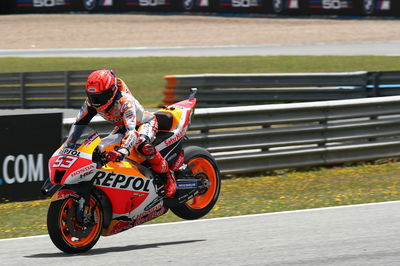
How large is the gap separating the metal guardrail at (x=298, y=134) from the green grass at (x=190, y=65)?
1158cm

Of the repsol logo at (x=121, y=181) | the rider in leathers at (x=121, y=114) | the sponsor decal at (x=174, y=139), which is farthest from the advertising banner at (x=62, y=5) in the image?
the repsol logo at (x=121, y=181)

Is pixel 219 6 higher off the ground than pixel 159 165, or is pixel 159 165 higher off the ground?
pixel 159 165

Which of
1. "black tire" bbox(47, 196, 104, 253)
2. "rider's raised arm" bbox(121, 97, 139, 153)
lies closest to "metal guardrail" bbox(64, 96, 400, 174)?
"rider's raised arm" bbox(121, 97, 139, 153)

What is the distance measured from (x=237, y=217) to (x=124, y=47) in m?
28.2

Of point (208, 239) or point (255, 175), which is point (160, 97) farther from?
point (208, 239)

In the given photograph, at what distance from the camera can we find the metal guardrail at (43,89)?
2233 cm

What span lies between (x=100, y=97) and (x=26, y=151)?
3545 millimetres

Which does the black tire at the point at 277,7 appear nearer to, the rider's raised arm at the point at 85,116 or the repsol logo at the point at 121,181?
the repsol logo at the point at 121,181

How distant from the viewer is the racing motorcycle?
265 inches

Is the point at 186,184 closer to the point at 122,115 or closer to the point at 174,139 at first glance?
the point at 174,139

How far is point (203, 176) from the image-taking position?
28.1 ft

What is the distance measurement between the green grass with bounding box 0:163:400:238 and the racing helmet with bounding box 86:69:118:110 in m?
1.86

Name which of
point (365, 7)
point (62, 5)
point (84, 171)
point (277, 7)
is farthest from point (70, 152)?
point (62, 5)

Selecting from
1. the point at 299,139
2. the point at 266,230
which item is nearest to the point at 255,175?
the point at 299,139
